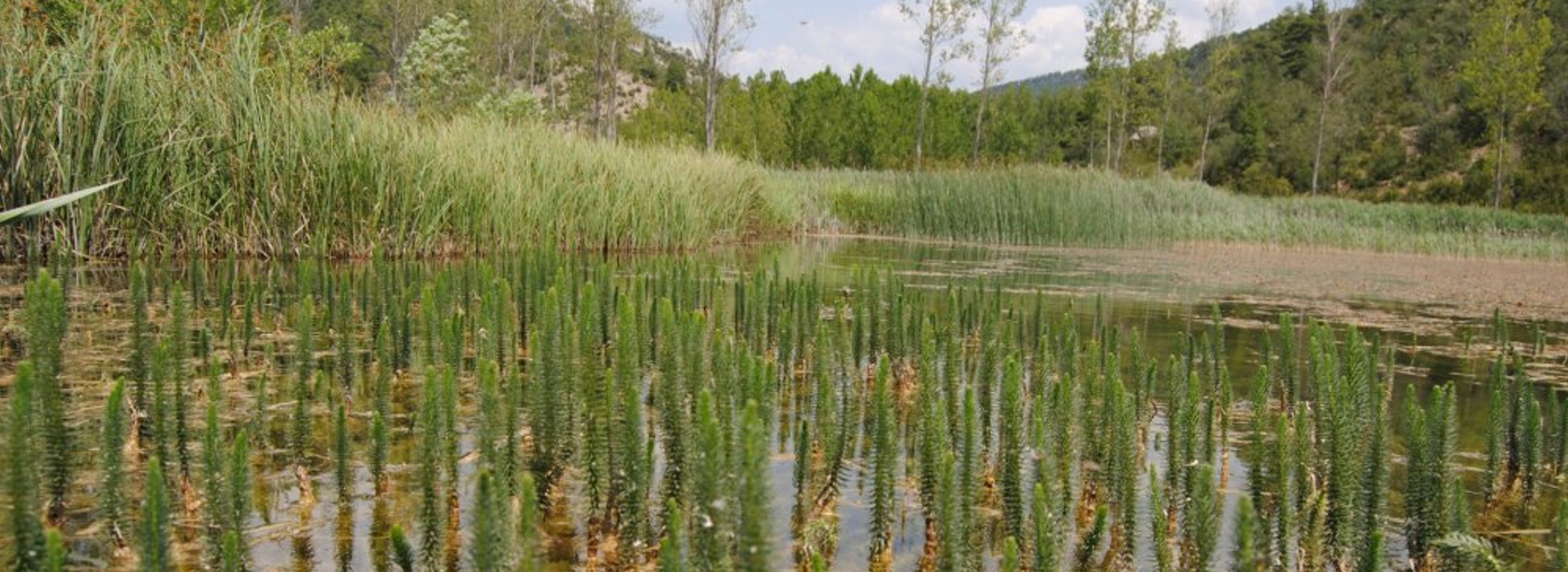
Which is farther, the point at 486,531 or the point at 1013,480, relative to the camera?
the point at 1013,480

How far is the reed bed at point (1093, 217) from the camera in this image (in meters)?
19.4

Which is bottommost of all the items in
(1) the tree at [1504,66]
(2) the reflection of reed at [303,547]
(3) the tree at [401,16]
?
(2) the reflection of reed at [303,547]

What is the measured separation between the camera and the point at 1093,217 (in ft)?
63.0

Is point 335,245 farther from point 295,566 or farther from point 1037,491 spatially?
point 1037,491

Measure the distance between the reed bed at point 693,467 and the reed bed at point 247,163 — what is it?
11.3ft

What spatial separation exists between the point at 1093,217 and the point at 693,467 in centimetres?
1747

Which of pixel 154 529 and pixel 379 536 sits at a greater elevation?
pixel 154 529

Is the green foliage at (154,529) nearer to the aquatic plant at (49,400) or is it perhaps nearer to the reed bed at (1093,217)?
the aquatic plant at (49,400)

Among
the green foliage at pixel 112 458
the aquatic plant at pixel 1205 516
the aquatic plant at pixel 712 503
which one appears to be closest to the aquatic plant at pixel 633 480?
the aquatic plant at pixel 712 503

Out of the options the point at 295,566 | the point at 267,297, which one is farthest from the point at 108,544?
the point at 267,297

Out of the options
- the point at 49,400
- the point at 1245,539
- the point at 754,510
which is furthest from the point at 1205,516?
the point at 49,400

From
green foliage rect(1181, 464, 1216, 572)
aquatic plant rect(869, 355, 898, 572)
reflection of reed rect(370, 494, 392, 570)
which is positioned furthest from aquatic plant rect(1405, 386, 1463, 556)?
reflection of reed rect(370, 494, 392, 570)

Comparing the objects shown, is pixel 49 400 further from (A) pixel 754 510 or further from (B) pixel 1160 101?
(B) pixel 1160 101

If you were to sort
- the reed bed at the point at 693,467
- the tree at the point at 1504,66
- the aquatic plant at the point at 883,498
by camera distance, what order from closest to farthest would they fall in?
1. the reed bed at the point at 693,467
2. the aquatic plant at the point at 883,498
3. the tree at the point at 1504,66
